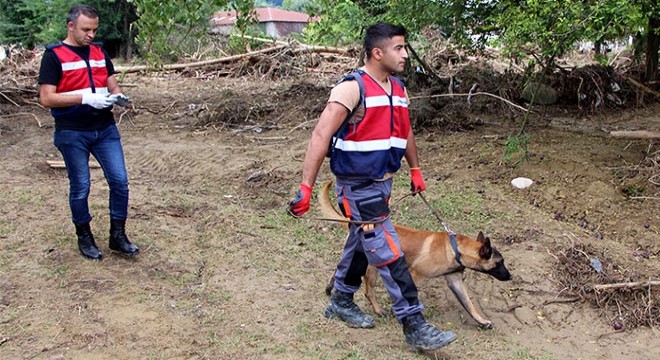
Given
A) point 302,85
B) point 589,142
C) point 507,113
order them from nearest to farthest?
point 589,142 → point 507,113 → point 302,85

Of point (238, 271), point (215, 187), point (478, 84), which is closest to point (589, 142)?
point (478, 84)

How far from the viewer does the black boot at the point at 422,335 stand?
389 cm

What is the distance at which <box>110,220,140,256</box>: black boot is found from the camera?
520 centimetres

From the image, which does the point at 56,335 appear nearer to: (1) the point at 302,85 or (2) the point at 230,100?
(2) the point at 230,100

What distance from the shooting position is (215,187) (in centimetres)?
791

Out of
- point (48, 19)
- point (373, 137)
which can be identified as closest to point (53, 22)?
point (48, 19)

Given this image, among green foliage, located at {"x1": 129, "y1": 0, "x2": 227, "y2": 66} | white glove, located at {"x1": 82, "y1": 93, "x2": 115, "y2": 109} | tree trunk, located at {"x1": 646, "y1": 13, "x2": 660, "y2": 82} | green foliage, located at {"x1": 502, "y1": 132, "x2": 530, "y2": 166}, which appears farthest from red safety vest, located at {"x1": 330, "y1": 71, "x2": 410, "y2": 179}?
tree trunk, located at {"x1": 646, "y1": 13, "x2": 660, "y2": 82}

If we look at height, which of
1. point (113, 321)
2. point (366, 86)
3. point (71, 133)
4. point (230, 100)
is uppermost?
point (366, 86)

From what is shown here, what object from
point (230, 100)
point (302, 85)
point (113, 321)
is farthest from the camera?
point (302, 85)

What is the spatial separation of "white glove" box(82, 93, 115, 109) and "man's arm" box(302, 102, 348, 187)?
178 cm

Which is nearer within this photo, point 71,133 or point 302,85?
point 71,133

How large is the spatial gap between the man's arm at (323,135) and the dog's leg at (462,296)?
4.90 ft

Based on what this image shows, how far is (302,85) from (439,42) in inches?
121

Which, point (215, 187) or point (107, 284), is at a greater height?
point (107, 284)
